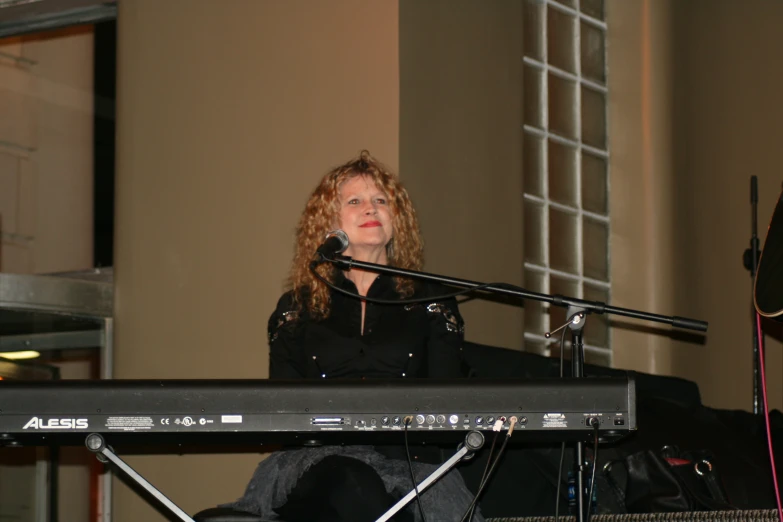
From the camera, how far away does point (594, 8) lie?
4.78 meters

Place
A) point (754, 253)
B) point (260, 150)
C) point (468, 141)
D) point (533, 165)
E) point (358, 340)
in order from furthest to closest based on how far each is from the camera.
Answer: point (533, 165)
point (754, 253)
point (468, 141)
point (260, 150)
point (358, 340)

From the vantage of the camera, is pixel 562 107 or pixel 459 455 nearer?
pixel 459 455

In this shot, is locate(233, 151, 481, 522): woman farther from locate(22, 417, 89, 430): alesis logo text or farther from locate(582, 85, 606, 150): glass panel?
locate(582, 85, 606, 150): glass panel

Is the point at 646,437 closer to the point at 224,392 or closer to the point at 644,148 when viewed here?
the point at 224,392

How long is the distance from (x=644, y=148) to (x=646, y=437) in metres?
1.88

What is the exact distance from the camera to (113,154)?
167 inches

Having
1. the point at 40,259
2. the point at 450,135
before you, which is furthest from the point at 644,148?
the point at 40,259

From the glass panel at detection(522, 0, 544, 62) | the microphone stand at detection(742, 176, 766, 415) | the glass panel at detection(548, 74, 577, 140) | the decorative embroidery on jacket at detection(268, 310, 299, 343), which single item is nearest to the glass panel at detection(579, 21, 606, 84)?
the glass panel at detection(548, 74, 577, 140)

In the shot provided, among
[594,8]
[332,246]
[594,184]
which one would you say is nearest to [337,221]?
[332,246]

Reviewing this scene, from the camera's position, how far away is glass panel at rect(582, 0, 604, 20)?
4.73m

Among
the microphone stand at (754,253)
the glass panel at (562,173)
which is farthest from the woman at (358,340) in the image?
the microphone stand at (754,253)

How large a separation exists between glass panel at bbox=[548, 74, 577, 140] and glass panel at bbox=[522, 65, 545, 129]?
2.6 inches

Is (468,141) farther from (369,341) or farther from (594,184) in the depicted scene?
(369,341)

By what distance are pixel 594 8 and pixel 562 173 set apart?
791 mm
